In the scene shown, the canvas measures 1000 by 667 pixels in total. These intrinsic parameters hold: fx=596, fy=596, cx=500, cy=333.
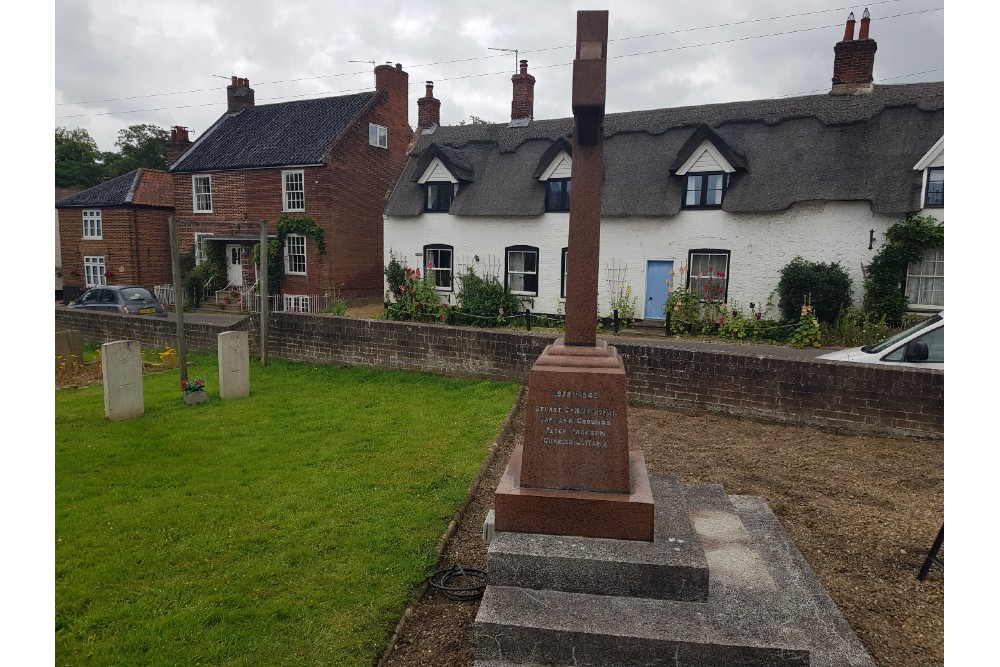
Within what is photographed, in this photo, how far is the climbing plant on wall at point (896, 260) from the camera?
16.7 metres

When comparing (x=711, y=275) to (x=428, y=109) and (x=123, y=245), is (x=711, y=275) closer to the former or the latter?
(x=428, y=109)

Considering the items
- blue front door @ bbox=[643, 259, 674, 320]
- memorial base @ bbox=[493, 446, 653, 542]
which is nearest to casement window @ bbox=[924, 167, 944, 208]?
blue front door @ bbox=[643, 259, 674, 320]

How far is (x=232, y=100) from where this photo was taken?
3045cm

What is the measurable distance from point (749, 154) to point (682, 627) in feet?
61.2

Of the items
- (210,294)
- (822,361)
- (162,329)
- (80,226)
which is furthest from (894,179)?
(80,226)

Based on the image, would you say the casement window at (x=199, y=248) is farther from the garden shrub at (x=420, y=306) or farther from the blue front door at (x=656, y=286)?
the blue front door at (x=656, y=286)

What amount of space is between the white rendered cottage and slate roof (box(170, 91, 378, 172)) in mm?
4348

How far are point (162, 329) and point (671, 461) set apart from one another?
1450 centimetres

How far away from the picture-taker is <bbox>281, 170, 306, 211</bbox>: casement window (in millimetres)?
25567

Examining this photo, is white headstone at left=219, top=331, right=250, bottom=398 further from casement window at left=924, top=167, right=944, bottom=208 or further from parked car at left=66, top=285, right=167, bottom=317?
casement window at left=924, top=167, right=944, bottom=208

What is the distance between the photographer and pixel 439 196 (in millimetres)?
23625

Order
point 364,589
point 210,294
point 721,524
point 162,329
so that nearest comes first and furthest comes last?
point 364,589
point 721,524
point 162,329
point 210,294

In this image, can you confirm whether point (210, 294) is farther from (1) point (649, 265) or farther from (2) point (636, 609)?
(2) point (636, 609)

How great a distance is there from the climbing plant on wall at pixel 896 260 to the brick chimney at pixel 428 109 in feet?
60.9
